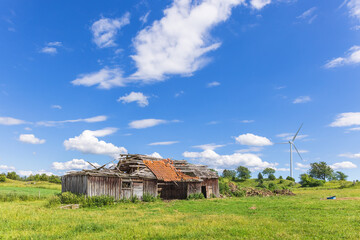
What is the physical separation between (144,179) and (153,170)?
2.50 meters

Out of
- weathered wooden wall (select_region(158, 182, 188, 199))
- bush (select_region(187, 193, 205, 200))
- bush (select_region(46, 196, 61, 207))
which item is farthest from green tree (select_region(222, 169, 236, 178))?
bush (select_region(46, 196, 61, 207))

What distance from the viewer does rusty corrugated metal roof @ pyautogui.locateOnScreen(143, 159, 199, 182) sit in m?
36.3

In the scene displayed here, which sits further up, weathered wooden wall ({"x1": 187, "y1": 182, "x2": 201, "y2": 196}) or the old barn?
the old barn

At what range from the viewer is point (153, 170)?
36344 mm

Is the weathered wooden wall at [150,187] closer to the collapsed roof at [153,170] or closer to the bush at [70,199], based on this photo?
the collapsed roof at [153,170]

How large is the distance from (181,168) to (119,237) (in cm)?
3052

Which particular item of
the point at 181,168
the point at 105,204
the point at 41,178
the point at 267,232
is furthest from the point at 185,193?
the point at 41,178

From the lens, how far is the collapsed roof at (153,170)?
31684mm

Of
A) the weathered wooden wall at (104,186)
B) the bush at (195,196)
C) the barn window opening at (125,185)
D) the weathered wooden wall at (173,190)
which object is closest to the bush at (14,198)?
the weathered wooden wall at (104,186)

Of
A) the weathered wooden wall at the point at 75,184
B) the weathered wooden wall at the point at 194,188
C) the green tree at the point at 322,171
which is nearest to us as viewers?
the weathered wooden wall at the point at 75,184

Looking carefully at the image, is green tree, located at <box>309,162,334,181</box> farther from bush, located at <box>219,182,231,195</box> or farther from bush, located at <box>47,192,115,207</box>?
bush, located at <box>47,192,115,207</box>

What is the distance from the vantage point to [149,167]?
36406 mm

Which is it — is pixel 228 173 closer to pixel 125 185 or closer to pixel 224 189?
pixel 224 189

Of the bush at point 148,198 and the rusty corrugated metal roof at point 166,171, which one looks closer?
the bush at point 148,198
